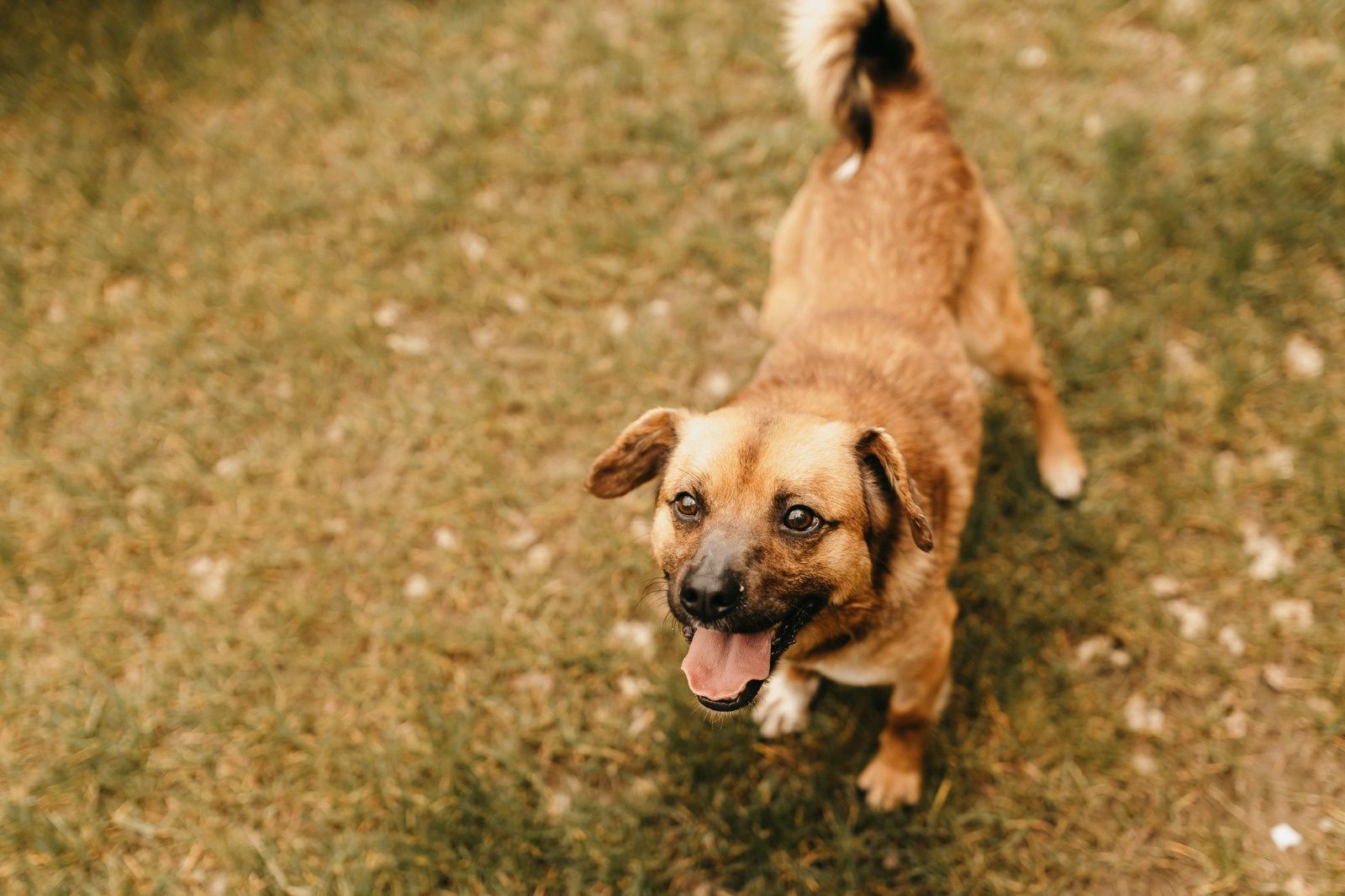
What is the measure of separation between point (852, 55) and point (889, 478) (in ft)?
5.77

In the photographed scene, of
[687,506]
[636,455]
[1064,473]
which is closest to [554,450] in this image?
[636,455]

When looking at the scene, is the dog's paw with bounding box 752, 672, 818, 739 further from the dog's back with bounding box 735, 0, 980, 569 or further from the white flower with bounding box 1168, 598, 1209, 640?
the white flower with bounding box 1168, 598, 1209, 640

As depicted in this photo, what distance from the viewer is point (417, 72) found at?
5.65 meters

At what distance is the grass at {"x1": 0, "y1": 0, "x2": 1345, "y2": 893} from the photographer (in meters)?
3.32

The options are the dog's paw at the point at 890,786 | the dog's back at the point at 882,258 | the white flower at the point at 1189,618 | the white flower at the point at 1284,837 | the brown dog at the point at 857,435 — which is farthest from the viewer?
the white flower at the point at 1189,618

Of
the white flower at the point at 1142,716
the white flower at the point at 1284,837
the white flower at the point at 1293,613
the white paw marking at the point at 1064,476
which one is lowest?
the white flower at the point at 1284,837

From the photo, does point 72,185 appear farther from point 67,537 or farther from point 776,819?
point 776,819

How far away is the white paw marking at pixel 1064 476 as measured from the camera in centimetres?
384

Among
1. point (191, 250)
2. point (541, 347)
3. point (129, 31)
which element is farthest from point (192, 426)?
point (129, 31)

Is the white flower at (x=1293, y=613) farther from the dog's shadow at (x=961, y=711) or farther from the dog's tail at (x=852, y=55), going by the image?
the dog's tail at (x=852, y=55)

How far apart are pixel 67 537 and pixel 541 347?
7.90ft

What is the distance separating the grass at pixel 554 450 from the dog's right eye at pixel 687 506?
4.01 feet

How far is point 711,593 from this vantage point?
2.30 meters

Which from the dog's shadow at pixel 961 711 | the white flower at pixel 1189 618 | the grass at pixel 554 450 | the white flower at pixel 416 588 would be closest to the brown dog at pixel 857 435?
the dog's shadow at pixel 961 711
